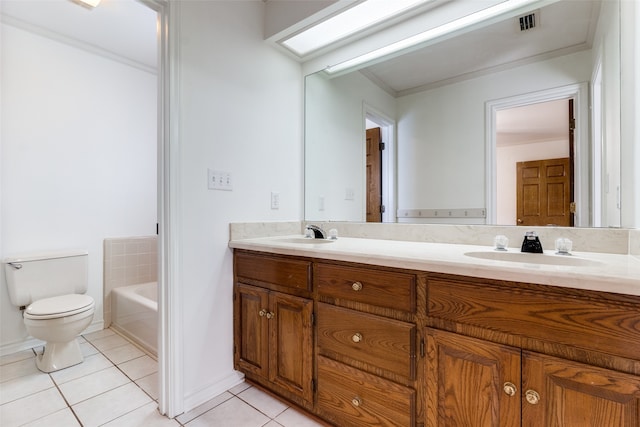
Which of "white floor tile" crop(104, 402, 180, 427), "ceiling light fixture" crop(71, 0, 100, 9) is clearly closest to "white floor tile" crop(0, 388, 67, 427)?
"white floor tile" crop(104, 402, 180, 427)

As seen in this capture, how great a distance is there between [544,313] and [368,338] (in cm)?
60

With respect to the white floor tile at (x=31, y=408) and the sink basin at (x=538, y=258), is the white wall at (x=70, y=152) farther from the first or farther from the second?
the sink basin at (x=538, y=258)

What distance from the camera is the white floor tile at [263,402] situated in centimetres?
147

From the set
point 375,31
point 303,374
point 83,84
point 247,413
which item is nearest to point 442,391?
point 303,374

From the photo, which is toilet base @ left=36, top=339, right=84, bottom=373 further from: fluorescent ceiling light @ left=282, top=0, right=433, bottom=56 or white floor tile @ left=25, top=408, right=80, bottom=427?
fluorescent ceiling light @ left=282, top=0, right=433, bottom=56

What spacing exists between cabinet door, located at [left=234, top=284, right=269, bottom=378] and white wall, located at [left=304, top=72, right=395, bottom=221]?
0.75 metres

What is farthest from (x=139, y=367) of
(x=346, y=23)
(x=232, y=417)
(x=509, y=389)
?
(x=346, y=23)

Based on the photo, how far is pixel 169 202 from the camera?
4.64ft

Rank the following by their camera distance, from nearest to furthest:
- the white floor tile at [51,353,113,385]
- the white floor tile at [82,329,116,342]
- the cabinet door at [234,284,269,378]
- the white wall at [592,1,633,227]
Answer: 1. the white wall at [592,1,633,227]
2. the cabinet door at [234,284,269,378]
3. the white floor tile at [51,353,113,385]
4. the white floor tile at [82,329,116,342]

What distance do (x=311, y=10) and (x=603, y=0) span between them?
1367 millimetres

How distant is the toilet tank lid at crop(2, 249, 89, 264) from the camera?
2.01 metres

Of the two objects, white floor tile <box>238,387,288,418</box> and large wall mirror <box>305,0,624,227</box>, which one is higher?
large wall mirror <box>305,0,624,227</box>

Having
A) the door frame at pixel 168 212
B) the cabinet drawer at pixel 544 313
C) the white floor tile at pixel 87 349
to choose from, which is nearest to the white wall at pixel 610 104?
the cabinet drawer at pixel 544 313

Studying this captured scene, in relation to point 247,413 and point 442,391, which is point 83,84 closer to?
point 247,413
